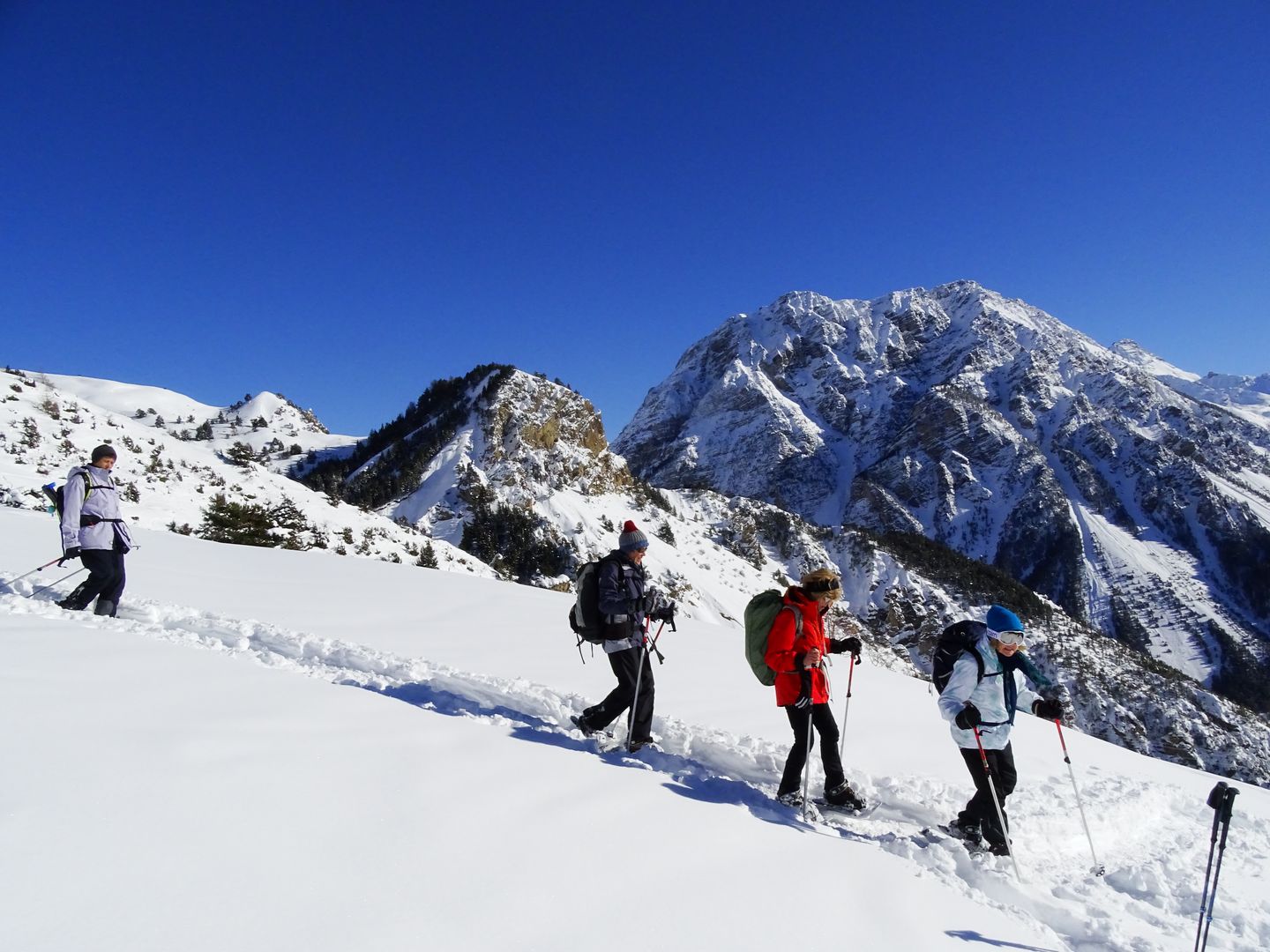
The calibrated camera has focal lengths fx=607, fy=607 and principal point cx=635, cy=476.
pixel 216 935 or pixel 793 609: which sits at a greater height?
pixel 793 609

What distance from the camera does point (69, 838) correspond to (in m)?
2.36

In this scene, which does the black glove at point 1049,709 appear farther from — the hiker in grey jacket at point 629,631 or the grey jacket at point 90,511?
the grey jacket at point 90,511

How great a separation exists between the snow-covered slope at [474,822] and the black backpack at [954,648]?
1169 millimetres

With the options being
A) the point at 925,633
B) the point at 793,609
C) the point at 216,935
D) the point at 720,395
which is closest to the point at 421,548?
the point at 793,609

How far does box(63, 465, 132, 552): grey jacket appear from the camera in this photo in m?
6.82

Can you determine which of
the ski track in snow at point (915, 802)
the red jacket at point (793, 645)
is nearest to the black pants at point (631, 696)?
the ski track in snow at point (915, 802)

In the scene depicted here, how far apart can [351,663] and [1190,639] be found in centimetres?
13522

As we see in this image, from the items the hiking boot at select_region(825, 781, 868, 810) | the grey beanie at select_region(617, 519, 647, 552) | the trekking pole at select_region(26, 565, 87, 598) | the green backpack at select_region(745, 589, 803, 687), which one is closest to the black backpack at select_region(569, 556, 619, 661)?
the grey beanie at select_region(617, 519, 647, 552)

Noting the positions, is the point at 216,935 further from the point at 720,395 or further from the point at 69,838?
the point at 720,395

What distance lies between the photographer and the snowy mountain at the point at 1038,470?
10912 cm

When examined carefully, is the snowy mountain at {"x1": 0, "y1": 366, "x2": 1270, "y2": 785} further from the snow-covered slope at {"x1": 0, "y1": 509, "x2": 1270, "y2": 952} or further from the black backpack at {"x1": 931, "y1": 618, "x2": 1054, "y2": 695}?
the black backpack at {"x1": 931, "y1": 618, "x2": 1054, "y2": 695}

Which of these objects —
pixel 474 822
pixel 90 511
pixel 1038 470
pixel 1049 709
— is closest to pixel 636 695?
pixel 474 822

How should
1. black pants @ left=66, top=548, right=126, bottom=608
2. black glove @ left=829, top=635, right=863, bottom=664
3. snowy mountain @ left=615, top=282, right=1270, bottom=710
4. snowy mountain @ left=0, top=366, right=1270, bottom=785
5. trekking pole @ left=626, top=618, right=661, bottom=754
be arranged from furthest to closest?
snowy mountain @ left=615, top=282, right=1270, bottom=710 < snowy mountain @ left=0, top=366, right=1270, bottom=785 < black pants @ left=66, top=548, right=126, bottom=608 < trekking pole @ left=626, top=618, right=661, bottom=754 < black glove @ left=829, top=635, right=863, bottom=664

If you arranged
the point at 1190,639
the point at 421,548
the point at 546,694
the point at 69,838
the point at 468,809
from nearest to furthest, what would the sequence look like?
the point at 69,838, the point at 468,809, the point at 546,694, the point at 421,548, the point at 1190,639
